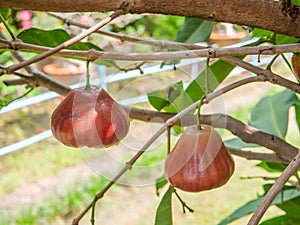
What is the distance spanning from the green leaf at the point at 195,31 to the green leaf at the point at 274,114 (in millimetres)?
261

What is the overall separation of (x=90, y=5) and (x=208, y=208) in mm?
2058

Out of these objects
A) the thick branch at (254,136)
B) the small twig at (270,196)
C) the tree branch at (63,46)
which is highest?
the tree branch at (63,46)

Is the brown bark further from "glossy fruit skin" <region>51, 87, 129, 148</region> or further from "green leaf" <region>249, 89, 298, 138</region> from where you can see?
"green leaf" <region>249, 89, 298, 138</region>

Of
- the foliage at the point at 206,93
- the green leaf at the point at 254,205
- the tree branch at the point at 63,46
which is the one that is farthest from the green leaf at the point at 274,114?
the tree branch at the point at 63,46

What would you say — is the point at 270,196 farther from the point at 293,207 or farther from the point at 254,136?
the point at 293,207

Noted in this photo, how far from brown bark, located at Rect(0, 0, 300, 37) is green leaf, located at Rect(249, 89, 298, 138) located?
0.57 metres

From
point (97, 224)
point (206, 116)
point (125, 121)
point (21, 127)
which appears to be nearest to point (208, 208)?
point (97, 224)

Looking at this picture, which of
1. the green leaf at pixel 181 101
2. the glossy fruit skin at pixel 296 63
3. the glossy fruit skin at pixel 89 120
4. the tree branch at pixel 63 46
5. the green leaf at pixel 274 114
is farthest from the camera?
the green leaf at pixel 274 114

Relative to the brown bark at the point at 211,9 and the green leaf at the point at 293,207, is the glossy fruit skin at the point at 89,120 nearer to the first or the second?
the brown bark at the point at 211,9

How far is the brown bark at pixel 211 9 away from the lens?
1.37 feet

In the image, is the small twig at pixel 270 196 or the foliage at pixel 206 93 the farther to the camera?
the foliage at pixel 206 93

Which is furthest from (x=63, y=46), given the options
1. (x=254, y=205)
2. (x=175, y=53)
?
(x=254, y=205)

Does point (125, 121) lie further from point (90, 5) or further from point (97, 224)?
point (97, 224)

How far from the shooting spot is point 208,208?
239 cm
